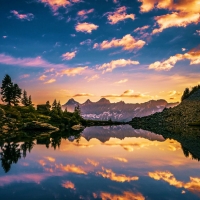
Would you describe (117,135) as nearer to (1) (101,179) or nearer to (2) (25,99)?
(1) (101,179)

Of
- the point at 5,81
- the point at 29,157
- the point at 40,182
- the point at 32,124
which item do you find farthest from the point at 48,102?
the point at 40,182

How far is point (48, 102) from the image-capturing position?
154m

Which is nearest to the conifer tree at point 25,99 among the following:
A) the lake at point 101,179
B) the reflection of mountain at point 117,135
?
the reflection of mountain at point 117,135

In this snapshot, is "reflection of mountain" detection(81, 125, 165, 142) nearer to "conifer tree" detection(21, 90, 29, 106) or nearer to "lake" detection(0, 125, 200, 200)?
"lake" detection(0, 125, 200, 200)

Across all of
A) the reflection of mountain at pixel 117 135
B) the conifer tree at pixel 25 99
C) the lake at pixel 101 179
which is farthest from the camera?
the conifer tree at pixel 25 99

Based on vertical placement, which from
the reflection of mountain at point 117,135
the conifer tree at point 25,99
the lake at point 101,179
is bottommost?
the reflection of mountain at point 117,135

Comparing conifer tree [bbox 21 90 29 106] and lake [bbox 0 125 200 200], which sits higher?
conifer tree [bbox 21 90 29 106]

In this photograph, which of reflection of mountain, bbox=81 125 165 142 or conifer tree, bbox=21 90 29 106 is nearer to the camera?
reflection of mountain, bbox=81 125 165 142

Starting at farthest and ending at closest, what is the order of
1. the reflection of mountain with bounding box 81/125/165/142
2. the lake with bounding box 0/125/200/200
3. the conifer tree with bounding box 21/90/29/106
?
the conifer tree with bounding box 21/90/29/106 < the reflection of mountain with bounding box 81/125/165/142 < the lake with bounding box 0/125/200/200

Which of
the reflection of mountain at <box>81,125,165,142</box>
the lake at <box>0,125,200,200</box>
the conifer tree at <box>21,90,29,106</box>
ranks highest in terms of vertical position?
the conifer tree at <box>21,90,29,106</box>

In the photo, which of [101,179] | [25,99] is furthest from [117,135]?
[25,99]

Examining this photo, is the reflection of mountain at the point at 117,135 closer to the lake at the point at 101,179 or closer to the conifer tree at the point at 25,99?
the lake at the point at 101,179

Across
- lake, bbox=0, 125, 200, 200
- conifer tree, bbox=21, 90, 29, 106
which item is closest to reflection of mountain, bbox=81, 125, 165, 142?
lake, bbox=0, 125, 200, 200

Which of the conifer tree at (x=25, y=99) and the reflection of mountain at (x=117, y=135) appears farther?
the conifer tree at (x=25, y=99)
